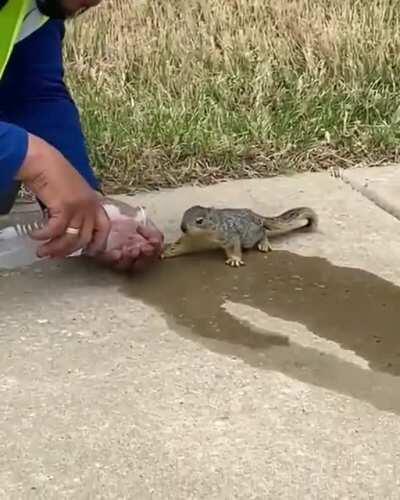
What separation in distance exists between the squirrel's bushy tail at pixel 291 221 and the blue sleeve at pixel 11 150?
936mm

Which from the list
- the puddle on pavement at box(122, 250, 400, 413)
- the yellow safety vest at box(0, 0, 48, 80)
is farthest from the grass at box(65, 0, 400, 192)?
the yellow safety vest at box(0, 0, 48, 80)

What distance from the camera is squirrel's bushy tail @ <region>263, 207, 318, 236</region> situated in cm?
354

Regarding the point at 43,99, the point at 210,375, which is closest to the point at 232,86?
the point at 43,99

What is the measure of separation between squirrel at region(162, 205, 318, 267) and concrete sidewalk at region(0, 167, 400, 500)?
0.05 meters

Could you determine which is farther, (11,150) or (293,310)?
(293,310)

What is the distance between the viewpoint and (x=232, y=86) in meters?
5.15

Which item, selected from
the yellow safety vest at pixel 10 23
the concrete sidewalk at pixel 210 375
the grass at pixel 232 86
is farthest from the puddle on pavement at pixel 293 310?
the grass at pixel 232 86

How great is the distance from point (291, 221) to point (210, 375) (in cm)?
103

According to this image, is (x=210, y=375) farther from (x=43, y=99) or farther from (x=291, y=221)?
(x=43, y=99)

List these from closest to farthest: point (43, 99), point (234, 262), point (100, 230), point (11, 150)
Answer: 1. point (11, 150)
2. point (100, 230)
3. point (234, 262)
4. point (43, 99)

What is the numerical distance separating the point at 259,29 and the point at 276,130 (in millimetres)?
1580

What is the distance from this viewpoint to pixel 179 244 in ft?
11.2

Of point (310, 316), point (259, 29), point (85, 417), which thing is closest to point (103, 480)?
point (85, 417)

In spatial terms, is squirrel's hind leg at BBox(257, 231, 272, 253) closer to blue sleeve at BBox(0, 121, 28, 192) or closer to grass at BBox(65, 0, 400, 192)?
grass at BBox(65, 0, 400, 192)
